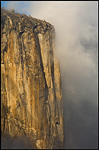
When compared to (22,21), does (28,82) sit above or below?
below

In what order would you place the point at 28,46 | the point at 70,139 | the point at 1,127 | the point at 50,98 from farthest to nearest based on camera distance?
the point at 70,139 < the point at 50,98 < the point at 28,46 < the point at 1,127

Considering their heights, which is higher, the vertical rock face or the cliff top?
the cliff top

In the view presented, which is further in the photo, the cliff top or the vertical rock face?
the cliff top

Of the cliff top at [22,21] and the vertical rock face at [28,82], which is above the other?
the cliff top at [22,21]

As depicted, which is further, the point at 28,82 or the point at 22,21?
the point at 22,21

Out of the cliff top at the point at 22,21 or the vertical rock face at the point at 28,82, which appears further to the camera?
the cliff top at the point at 22,21

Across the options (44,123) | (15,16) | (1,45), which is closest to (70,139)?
(44,123)

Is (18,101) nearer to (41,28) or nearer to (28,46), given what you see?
(28,46)

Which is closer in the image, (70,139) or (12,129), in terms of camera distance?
(12,129)
